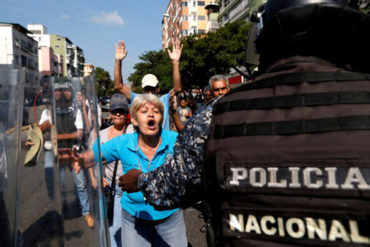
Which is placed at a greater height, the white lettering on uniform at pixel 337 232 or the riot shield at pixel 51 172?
the riot shield at pixel 51 172

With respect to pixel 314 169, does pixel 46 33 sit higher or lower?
higher

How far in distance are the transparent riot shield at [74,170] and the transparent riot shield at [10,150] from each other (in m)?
0.12

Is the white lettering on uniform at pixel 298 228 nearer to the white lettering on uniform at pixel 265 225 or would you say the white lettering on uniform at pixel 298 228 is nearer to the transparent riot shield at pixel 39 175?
the white lettering on uniform at pixel 265 225

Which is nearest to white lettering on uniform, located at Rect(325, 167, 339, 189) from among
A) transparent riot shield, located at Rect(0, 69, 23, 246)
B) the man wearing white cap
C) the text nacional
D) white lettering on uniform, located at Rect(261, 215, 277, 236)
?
the text nacional

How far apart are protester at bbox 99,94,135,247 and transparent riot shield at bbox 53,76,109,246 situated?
2.21m

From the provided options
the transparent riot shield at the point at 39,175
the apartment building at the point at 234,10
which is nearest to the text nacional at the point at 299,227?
the transparent riot shield at the point at 39,175

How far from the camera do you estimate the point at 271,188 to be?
1.15m

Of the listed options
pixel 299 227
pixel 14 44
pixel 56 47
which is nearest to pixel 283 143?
pixel 299 227

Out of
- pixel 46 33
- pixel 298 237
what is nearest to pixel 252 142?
pixel 298 237

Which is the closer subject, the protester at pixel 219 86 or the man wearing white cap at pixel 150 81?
the man wearing white cap at pixel 150 81

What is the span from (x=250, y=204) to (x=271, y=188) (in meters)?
0.10

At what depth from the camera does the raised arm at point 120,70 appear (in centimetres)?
411

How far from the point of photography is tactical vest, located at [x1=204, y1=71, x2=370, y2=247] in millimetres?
1047

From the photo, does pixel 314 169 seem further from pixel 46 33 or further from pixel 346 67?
pixel 46 33
